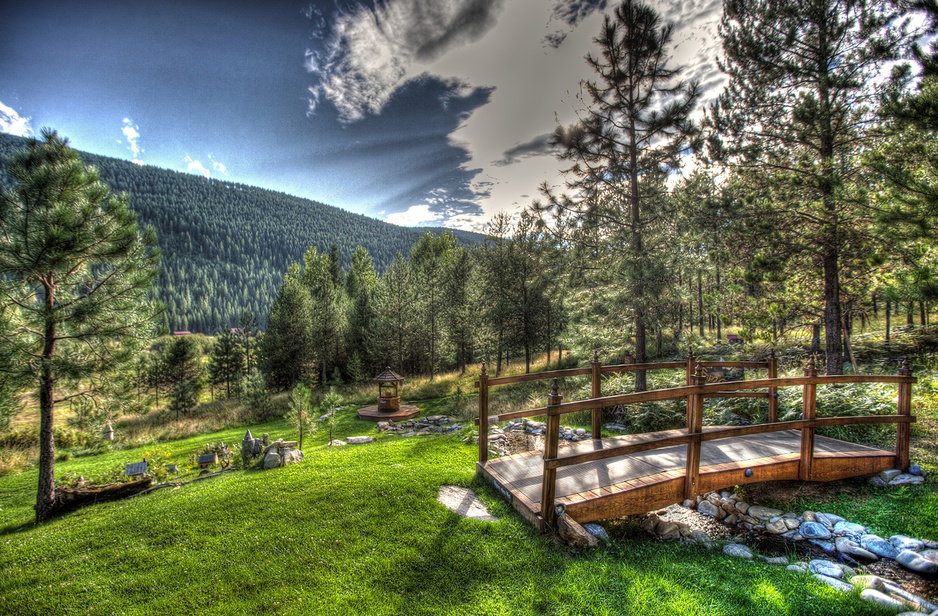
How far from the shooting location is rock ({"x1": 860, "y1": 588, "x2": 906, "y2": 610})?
2.98 m

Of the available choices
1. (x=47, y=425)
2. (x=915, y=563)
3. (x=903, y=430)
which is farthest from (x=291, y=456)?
(x=903, y=430)

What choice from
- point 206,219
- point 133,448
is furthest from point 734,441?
point 206,219

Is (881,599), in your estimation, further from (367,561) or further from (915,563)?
(367,561)

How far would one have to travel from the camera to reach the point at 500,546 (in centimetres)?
397

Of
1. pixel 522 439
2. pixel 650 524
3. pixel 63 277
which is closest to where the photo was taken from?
→ pixel 650 524

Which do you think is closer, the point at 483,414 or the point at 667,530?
the point at 667,530

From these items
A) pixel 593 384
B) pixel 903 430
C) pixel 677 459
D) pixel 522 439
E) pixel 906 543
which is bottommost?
pixel 522 439

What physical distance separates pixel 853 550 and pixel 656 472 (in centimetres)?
201

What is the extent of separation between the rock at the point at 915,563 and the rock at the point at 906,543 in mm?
122

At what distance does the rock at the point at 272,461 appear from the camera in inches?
275

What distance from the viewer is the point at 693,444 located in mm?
4770

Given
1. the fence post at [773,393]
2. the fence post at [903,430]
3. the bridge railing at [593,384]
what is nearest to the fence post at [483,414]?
the bridge railing at [593,384]

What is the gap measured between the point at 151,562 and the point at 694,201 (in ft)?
42.1

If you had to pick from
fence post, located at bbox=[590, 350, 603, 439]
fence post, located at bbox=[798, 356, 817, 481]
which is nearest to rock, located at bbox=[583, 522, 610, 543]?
fence post, located at bbox=[590, 350, 603, 439]
